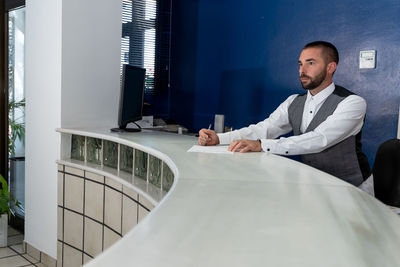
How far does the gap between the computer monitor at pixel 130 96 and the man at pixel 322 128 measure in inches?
31.2

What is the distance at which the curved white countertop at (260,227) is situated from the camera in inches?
25.0

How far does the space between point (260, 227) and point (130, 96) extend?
2.25 meters

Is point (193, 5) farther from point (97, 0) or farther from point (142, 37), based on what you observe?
point (97, 0)

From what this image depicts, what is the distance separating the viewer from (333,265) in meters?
0.62

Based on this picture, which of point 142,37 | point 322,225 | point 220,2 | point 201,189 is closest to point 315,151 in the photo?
point 201,189

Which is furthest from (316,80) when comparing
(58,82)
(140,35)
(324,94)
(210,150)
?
(140,35)

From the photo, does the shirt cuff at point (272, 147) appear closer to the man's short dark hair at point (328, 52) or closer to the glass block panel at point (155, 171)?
the glass block panel at point (155, 171)

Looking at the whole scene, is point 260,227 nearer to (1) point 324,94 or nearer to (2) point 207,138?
(2) point 207,138

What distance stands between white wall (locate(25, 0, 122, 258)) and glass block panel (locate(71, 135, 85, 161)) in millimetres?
105

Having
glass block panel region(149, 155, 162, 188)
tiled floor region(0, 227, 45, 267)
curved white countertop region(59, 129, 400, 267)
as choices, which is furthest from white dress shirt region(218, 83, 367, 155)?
tiled floor region(0, 227, 45, 267)

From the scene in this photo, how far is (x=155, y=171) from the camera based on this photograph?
7.10 ft

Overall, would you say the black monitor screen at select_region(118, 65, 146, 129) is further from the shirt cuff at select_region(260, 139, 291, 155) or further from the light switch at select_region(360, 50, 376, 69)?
the light switch at select_region(360, 50, 376, 69)

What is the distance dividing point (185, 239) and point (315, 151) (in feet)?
6.05

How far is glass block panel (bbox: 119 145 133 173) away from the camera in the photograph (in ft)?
8.14
